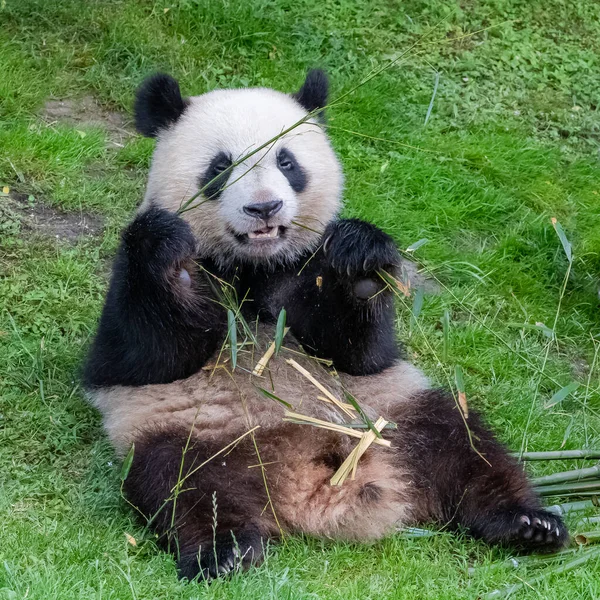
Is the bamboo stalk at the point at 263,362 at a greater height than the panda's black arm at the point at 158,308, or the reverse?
the panda's black arm at the point at 158,308

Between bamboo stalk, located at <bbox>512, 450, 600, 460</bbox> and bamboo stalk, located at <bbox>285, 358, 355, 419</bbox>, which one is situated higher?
bamboo stalk, located at <bbox>285, 358, 355, 419</bbox>

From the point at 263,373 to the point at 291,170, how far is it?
3.47ft

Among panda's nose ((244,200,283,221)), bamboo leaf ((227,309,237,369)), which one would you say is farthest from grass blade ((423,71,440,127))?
bamboo leaf ((227,309,237,369))

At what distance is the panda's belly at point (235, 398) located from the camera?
458 centimetres

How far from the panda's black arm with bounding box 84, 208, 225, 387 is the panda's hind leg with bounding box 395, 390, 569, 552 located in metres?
1.09

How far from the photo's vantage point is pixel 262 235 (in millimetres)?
4793

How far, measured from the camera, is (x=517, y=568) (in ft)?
14.3

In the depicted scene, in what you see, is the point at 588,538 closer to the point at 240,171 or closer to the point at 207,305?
the point at 207,305

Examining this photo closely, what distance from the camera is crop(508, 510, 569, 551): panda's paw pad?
4441 mm

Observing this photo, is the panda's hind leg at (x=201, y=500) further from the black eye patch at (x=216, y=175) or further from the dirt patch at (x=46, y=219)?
the dirt patch at (x=46, y=219)

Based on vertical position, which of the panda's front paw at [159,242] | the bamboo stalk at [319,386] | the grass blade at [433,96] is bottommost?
the grass blade at [433,96]

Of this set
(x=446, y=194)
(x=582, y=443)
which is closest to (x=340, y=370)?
(x=582, y=443)

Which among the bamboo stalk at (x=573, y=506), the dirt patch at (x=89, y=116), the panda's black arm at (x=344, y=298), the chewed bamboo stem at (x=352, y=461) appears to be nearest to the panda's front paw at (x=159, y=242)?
the panda's black arm at (x=344, y=298)

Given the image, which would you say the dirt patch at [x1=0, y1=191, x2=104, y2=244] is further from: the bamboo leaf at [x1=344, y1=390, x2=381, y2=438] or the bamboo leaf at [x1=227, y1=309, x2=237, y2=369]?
the bamboo leaf at [x1=344, y1=390, x2=381, y2=438]
